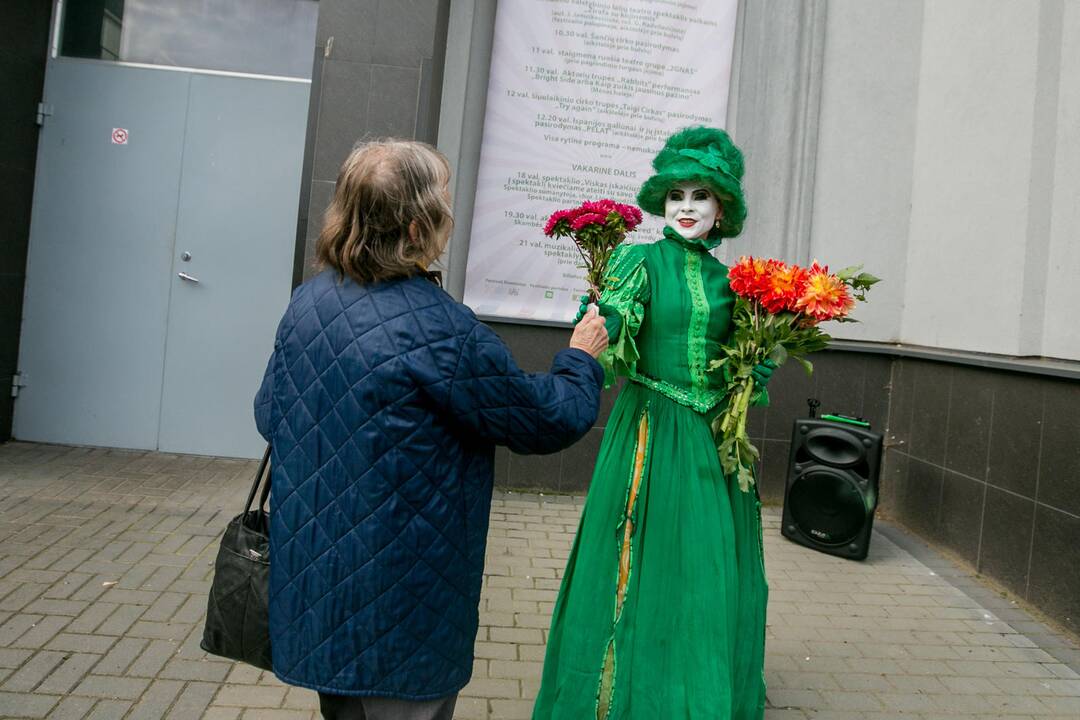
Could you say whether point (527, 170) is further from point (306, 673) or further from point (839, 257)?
point (306, 673)

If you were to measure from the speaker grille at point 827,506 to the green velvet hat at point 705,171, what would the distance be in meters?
2.54

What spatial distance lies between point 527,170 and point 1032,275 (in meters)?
3.30

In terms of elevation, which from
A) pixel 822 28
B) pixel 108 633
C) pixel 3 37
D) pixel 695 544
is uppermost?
pixel 822 28

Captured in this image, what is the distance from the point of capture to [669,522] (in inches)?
106

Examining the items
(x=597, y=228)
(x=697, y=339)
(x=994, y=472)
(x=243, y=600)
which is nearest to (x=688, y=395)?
(x=697, y=339)

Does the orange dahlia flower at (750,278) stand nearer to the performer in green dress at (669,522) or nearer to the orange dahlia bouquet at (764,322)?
the orange dahlia bouquet at (764,322)

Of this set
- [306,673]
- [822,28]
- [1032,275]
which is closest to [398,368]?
[306,673]

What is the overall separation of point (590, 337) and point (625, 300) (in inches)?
25.4

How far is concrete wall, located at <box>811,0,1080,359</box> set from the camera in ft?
15.5

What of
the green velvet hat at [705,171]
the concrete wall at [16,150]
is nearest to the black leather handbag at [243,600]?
the green velvet hat at [705,171]

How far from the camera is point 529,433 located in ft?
5.75

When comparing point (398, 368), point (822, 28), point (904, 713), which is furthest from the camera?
point (822, 28)

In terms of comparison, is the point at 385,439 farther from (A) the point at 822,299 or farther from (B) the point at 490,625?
(B) the point at 490,625

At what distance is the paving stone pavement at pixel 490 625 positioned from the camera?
10.2 feet
